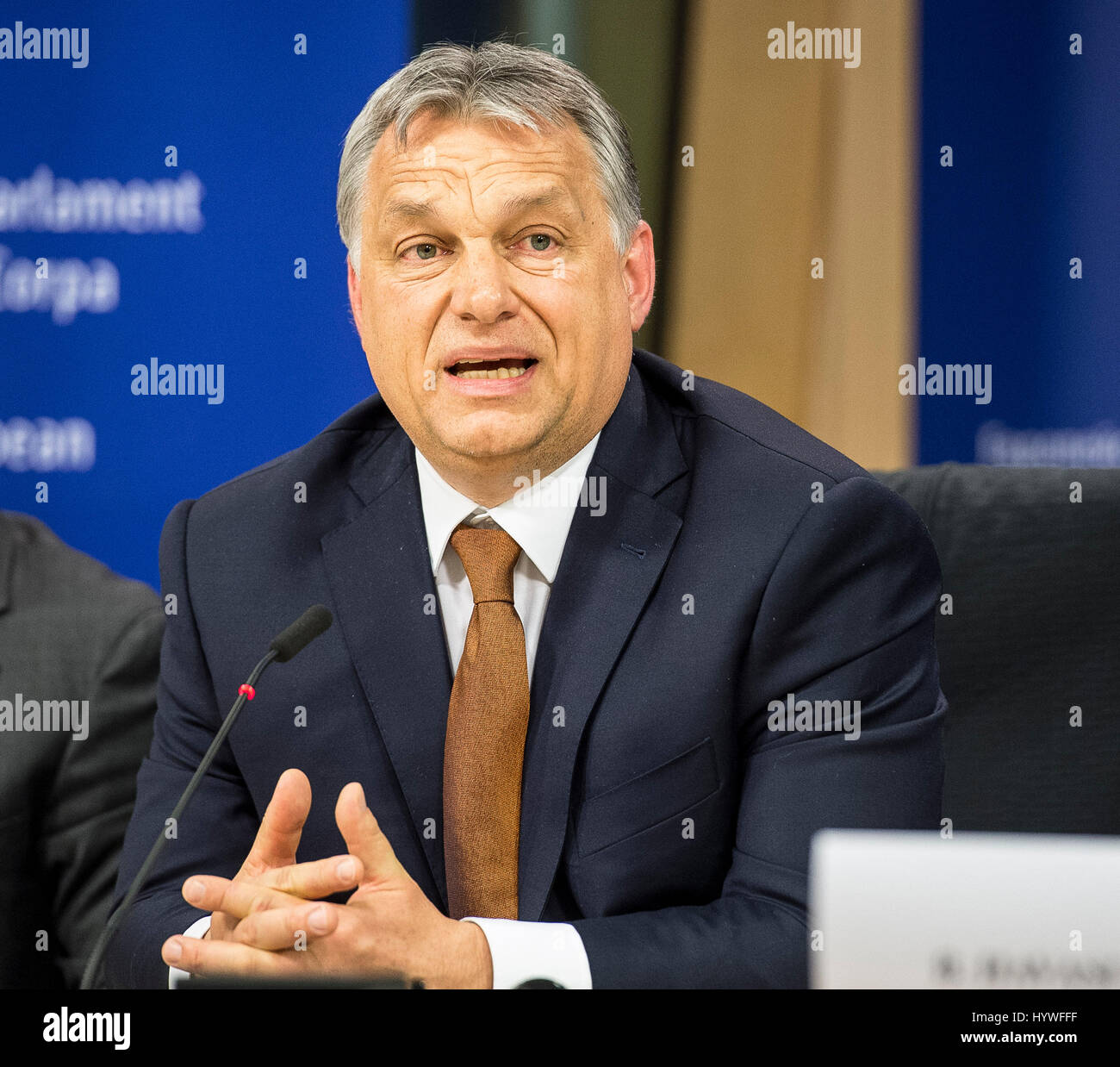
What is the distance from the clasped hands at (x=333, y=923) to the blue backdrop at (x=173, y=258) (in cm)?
112

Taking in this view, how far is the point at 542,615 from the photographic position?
179 centimetres

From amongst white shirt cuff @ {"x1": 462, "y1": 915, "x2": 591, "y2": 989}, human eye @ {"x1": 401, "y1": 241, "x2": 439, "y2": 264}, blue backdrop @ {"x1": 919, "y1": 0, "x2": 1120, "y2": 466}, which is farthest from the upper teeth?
blue backdrop @ {"x1": 919, "y1": 0, "x2": 1120, "y2": 466}

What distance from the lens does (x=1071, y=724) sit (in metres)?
2.02

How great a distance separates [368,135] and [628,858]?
1.01 metres

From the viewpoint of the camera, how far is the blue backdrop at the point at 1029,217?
230 centimetres

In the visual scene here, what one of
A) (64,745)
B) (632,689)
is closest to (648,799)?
(632,689)

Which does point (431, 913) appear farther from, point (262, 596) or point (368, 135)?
point (368, 135)

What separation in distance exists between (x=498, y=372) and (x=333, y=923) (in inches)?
30.2

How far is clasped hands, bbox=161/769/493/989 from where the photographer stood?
4.31 feet

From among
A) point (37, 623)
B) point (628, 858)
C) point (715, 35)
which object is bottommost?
point (628, 858)

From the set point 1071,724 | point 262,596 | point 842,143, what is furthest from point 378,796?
point 842,143

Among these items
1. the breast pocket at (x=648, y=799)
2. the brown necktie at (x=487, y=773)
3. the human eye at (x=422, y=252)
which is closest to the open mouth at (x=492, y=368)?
the human eye at (x=422, y=252)

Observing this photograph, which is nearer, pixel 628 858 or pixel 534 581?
pixel 628 858
